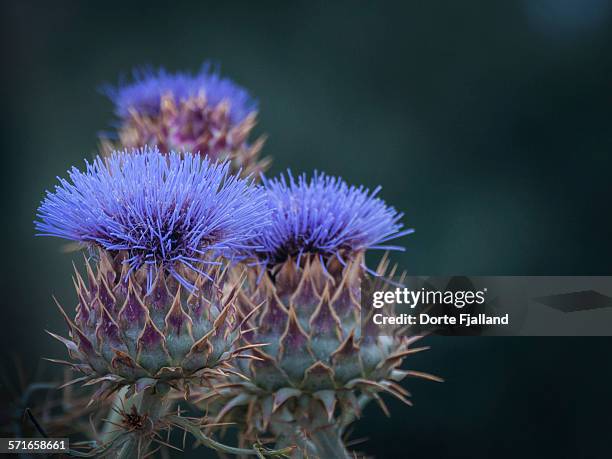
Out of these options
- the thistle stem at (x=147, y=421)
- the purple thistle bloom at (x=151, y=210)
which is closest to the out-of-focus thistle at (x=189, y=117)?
the purple thistle bloom at (x=151, y=210)

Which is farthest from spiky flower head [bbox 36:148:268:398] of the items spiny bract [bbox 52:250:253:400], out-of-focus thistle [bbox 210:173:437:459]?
out-of-focus thistle [bbox 210:173:437:459]

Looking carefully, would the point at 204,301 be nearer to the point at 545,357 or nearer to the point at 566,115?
the point at 545,357

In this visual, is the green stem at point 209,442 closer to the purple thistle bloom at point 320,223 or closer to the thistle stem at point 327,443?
the thistle stem at point 327,443

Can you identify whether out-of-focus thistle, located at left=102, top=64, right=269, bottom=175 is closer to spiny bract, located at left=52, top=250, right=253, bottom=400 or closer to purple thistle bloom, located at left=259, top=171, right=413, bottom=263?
purple thistle bloom, located at left=259, top=171, right=413, bottom=263

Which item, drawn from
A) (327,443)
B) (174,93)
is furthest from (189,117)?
(327,443)

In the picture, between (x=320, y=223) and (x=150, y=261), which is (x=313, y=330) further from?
(x=150, y=261)

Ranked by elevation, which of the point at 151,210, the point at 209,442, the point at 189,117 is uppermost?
the point at 189,117

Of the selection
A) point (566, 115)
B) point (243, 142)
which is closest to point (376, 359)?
point (243, 142)
